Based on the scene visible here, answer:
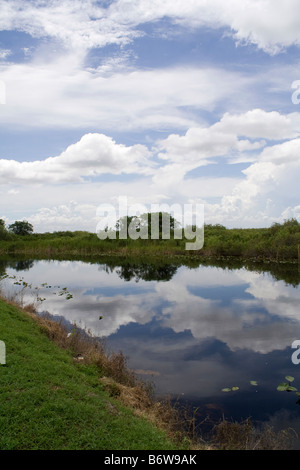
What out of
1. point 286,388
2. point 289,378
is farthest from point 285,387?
point 289,378

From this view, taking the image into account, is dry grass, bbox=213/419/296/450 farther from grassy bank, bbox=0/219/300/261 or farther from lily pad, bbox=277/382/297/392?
grassy bank, bbox=0/219/300/261

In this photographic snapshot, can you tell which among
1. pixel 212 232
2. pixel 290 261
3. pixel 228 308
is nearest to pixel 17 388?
pixel 228 308

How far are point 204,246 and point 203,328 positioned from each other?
92.3 feet

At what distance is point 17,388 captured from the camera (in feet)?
17.2

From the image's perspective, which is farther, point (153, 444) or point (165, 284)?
point (165, 284)

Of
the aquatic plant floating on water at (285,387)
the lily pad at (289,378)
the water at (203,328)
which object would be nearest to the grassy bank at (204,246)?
the water at (203,328)

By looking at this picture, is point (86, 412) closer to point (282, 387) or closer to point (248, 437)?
point (248, 437)

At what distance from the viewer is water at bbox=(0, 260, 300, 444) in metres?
7.23

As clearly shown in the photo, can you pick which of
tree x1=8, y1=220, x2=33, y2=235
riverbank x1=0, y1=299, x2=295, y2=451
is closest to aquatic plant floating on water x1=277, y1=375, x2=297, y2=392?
riverbank x1=0, y1=299, x2=295, y2=451

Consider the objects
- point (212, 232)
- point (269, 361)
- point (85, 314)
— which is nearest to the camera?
point (269, 361)

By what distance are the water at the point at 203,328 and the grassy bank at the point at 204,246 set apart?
8955 mm

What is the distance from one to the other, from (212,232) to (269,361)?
40.2 m

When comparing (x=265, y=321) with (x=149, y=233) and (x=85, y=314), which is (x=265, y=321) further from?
(x=149, y=233)

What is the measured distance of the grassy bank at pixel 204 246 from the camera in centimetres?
3294
